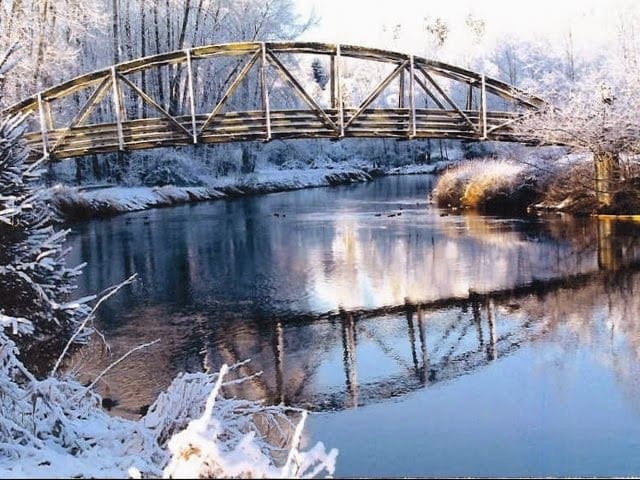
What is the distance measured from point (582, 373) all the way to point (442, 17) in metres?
94.2

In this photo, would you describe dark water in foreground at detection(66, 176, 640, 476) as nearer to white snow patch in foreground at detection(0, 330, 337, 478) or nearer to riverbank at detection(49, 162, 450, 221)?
white snow patch in foreground at detection(0, 330, 337, 478)

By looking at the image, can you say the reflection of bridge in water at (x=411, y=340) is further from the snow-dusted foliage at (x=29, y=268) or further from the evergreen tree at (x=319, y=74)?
the evergreen tree at (x=319, y=74)

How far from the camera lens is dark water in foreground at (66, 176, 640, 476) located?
23.6 ft

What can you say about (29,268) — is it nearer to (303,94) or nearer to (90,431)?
(90,431)

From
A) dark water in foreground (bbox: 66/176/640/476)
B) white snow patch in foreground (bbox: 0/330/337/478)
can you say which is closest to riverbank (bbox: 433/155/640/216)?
dark water in foreground (bbox: 66/176/640/476)

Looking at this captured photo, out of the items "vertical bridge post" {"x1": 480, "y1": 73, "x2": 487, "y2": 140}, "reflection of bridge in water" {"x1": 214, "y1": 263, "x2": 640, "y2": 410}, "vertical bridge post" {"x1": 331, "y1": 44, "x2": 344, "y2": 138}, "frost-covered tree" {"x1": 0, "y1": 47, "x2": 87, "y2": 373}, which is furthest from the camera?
"vertical bridge post" {"x1": 480, "y1": 73, "x2": 487, "y2": 140}

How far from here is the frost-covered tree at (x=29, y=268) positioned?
7711 millimetres

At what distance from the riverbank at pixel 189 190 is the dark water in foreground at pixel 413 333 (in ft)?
25.3

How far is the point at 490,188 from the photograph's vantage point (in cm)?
2988

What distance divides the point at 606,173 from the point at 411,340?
1596 cm

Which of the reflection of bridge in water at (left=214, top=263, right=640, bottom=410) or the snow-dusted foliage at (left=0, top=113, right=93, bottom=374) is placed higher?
the snow-dusted foliage at (left=0, top=113, right=93, bottom=374)

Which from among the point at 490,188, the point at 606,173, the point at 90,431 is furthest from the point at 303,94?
the point at 90,431

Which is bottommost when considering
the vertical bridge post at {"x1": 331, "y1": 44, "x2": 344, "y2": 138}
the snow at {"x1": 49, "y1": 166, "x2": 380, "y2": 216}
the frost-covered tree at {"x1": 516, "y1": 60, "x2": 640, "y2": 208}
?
the snow at {"x1": 49, "y1": 166, "x2": 380, "y2": 216}

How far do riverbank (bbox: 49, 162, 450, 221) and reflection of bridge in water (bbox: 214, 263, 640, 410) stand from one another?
13.1 meters
